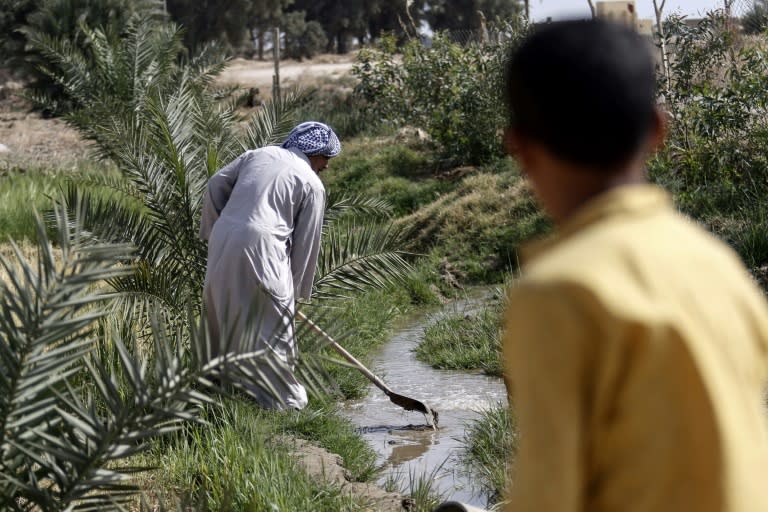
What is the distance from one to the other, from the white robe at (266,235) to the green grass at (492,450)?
1065mm

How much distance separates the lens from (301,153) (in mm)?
5910

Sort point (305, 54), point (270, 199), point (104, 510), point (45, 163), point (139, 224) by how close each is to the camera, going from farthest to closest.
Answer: point (305, 54), point (45, 163), point (139, 224), point (270, 199), point (104, 510)

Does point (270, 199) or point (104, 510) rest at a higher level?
point (270, 199)

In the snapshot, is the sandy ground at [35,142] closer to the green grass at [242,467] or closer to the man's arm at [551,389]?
the green grass at [242,467]

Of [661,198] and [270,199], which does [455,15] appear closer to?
[270,199]

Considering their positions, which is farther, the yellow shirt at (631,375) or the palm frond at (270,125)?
the palm frond at (270,125)

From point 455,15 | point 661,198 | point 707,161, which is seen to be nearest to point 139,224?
point 707,161

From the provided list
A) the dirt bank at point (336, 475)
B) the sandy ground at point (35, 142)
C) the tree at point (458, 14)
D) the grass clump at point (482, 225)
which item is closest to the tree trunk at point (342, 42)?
the tree at point (458, 14)

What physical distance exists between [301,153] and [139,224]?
148 cm

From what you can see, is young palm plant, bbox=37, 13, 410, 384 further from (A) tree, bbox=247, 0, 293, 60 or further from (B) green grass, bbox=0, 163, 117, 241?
(A) tree, bbox=247, 0, 293, 60

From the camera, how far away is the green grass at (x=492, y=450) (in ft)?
15.2

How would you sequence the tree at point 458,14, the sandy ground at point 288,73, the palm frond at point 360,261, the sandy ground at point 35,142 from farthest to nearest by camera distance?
the tree at point 458,14, the sandy ground at point 288,73, the sandy ground at point 35,142, the palm frond at point 360,261

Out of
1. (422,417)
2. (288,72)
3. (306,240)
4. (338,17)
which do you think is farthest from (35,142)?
(338,17)

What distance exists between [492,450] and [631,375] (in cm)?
380
